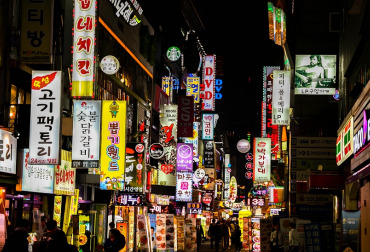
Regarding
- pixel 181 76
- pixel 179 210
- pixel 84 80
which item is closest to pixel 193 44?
pixel 181 76

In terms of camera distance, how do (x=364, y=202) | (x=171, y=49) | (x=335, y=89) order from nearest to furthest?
(x=364, y=202), (x=335, y=89), (x=171, y=49)

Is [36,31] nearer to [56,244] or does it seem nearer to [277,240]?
[56,244]

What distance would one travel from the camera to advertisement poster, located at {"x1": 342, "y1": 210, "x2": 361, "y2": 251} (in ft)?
54.0

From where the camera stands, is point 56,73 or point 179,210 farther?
point 179,210

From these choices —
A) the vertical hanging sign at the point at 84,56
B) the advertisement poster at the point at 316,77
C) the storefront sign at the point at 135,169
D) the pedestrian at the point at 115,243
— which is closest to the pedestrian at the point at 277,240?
the advertisement poster at the point at 316,77

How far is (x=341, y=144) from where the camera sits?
67.5 ft

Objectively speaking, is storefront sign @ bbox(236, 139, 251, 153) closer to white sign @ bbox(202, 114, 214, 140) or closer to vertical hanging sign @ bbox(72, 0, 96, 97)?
white sign @ bbox(202, 114, 214, 140)

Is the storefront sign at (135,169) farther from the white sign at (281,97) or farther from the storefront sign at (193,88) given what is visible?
the storefront sign at (193,88)

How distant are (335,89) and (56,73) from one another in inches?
543

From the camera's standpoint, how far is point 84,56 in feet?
75.5

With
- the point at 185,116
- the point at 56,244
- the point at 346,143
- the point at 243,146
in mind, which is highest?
the point at 185,116

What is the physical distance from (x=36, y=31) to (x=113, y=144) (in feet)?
22.6

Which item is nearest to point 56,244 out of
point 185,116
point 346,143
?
point 346,143

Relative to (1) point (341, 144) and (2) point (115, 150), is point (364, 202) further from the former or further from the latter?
(2) point (115, 150)
